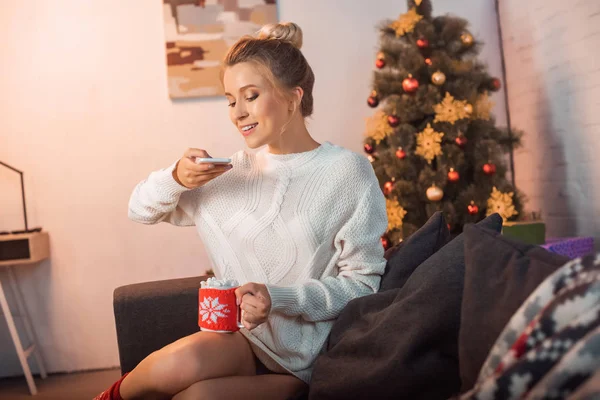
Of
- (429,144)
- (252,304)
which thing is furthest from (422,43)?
(252,304)

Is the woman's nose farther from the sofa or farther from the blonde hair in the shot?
the sofa

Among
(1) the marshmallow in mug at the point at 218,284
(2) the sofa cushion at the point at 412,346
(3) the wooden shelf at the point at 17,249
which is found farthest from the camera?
(3) the wooden shelf at the point at 17,249

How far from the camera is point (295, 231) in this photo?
5.25 ft

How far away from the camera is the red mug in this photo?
4.41 feet

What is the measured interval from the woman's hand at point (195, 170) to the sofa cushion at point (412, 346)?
47 centimetres

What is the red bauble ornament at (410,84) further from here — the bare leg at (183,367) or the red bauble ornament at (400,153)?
the bare leg at (183,367)

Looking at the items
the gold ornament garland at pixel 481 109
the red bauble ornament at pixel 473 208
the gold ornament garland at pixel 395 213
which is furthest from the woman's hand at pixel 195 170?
the gold ornament garland at pixel 481 109

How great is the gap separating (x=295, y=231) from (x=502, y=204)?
1439 millimetres

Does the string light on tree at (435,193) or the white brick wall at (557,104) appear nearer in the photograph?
the white brick wall at (557,104)

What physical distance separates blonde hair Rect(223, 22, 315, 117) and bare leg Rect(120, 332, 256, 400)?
63cm

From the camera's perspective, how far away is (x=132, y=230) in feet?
11.1

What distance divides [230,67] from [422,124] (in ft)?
4.61

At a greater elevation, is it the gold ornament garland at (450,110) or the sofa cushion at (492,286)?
the gold ornament garland at (450,110)

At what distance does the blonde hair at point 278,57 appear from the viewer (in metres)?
1.65
